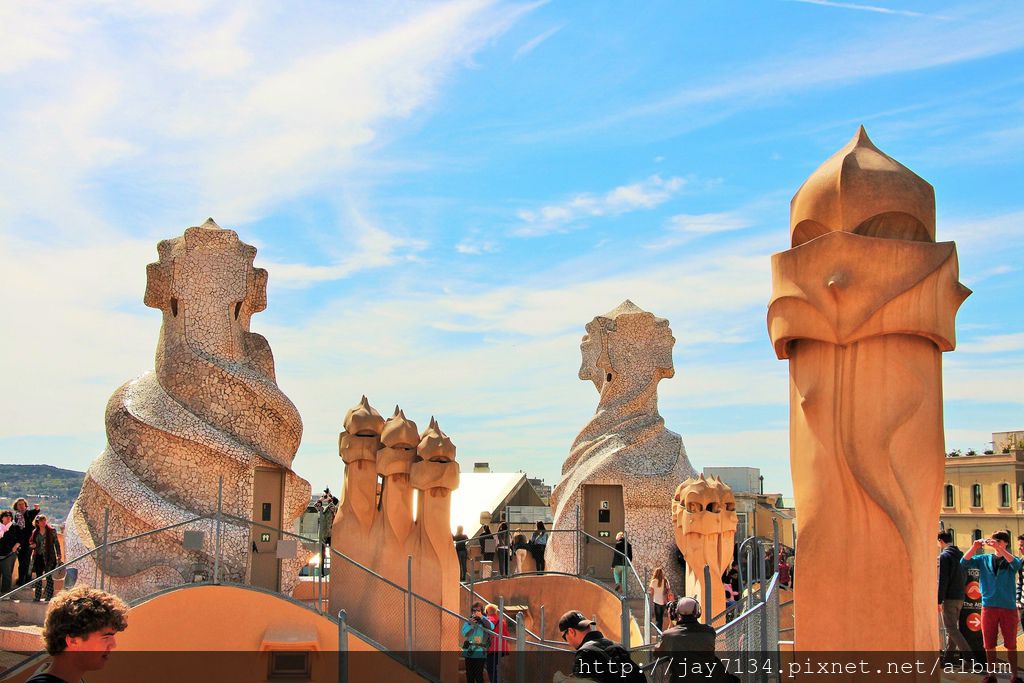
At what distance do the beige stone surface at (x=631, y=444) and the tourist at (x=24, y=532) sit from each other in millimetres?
8838

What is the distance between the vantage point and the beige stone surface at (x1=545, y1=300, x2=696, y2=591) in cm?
1795

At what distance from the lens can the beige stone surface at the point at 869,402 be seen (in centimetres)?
550

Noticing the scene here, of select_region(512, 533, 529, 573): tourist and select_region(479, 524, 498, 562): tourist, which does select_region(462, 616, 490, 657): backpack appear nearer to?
select_region(479, 524, 498, 562): tourist

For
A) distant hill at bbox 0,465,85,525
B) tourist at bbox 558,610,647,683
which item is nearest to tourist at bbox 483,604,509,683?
tourist at bbox 558,610,647,683

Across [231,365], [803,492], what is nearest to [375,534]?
[231,365]

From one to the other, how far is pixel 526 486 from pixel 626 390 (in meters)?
7.77

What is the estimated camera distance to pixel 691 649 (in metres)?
5.29

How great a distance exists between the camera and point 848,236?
223 inches

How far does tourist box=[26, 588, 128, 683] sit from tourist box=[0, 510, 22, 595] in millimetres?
9603

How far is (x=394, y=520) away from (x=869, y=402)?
6988 millimetres

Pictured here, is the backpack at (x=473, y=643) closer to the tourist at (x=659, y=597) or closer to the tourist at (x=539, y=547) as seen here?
the tourist at (x=659, y=597)

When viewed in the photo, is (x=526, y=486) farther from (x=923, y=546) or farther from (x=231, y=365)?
(x=923, y=546)

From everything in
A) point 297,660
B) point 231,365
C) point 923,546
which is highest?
point 231,365

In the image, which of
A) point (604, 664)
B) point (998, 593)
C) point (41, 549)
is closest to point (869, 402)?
point (604, 664)
